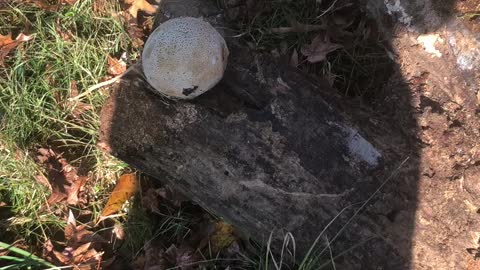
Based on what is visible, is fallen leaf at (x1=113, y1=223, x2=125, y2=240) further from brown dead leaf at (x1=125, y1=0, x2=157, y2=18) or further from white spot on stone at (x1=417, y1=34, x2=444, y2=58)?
white spot on stone at (x1=417, y1=34, x2=444, y2=58)

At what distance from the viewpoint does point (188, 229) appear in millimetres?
3059

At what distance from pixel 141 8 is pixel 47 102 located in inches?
35.8

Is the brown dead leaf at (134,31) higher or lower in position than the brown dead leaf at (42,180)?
higher

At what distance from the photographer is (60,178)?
322 centimetres

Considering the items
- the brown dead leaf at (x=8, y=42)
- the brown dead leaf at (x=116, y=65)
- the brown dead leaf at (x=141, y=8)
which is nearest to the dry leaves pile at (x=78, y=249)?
the brown dead leaf at (x=116, y=65)

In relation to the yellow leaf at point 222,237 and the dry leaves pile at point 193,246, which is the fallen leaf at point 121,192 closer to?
the dry leaves pile at point 193,246

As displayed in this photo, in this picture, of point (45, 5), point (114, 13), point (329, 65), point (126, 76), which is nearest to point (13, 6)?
point (45, 5)

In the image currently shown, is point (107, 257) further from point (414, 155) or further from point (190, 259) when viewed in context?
point (414, 155)

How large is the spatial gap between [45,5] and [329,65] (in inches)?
79.3

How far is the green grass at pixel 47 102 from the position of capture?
321cm

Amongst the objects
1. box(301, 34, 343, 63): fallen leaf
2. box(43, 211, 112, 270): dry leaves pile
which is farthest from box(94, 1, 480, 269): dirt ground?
box(43, 211, 112, 270): dry leaves pile

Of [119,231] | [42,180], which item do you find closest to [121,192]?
[119,231]

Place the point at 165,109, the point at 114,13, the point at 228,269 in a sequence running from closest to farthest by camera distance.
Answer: the point at 165,109 < the point at 228,269 < the point at 114,13

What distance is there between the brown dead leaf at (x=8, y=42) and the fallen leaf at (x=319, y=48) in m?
1.90
